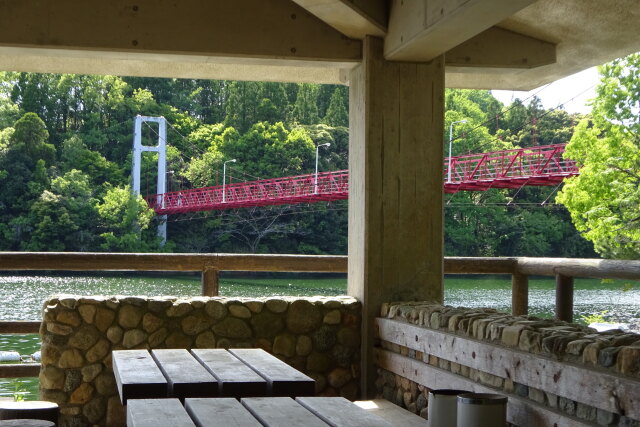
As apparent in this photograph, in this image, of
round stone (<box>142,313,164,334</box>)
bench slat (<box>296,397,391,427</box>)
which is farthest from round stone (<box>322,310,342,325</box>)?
bench slat (<box>296,397,391,427</box>)

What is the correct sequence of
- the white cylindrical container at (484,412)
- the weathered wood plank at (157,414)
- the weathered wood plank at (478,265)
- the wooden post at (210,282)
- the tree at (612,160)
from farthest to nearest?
the tree at (612,160)
the weathered wood plank at (478,265)
the wooden post at (210,282)
the white cylindrical container at (484,412)
the weathered wood plank at (157,414)

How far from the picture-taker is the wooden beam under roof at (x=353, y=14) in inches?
140

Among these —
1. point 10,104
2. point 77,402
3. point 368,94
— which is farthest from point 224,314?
point 10,104

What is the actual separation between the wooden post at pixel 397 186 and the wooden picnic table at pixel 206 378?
1.22 m

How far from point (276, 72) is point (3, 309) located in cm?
1539

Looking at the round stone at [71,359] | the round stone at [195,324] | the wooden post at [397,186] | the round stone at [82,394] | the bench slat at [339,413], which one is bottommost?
the round stone at [82,394]

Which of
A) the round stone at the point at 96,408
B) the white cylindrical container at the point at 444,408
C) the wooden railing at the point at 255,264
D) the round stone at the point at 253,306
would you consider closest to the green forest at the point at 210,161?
the wooden railing at the point at 255,264

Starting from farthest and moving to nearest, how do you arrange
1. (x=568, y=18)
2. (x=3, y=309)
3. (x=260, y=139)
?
(x=260, y=139) < (x=3, y=309) < (x=568, y=18)

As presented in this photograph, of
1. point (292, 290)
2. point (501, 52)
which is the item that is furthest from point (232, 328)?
point (292, 290)

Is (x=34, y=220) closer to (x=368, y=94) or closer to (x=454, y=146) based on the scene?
(x=454, y=146)

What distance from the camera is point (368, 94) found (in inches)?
151

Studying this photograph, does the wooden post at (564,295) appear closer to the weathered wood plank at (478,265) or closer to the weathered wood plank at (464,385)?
the weathered wood plank at (478,265)

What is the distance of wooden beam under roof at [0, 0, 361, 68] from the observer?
3.68 m

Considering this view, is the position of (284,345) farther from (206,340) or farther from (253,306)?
(206,340)
